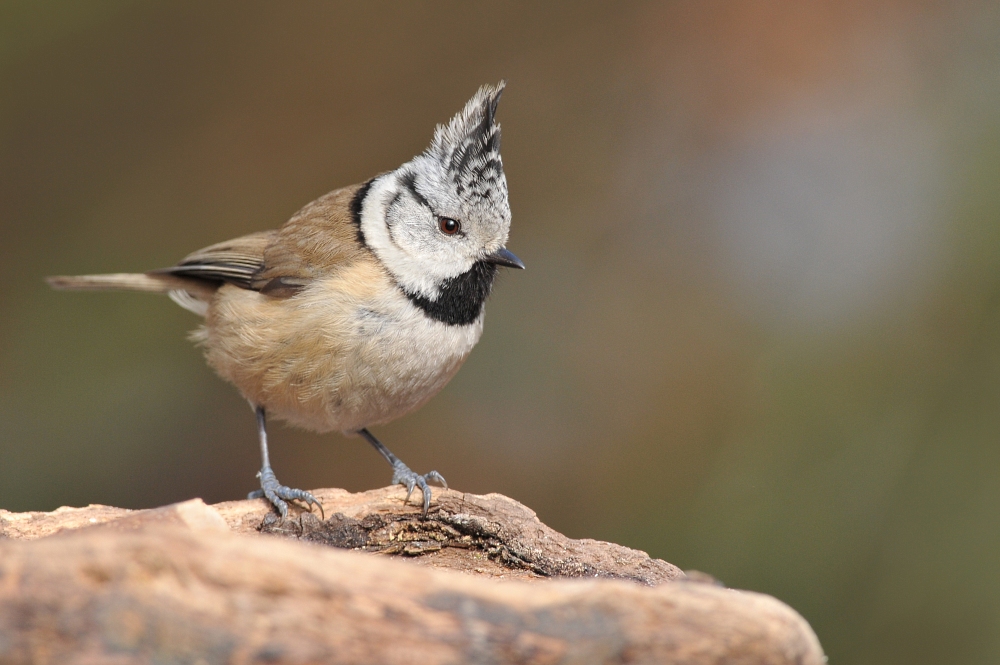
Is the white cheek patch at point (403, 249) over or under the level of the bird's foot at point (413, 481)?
over

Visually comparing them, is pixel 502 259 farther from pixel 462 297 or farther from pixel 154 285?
pixel 154 285

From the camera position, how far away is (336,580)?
4.67 ft

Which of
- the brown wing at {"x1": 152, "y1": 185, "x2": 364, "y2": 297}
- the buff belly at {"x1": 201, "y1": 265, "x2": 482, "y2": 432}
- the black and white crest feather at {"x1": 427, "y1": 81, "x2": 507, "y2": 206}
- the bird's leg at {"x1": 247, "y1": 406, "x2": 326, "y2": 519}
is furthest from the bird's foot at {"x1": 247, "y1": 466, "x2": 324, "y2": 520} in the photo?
the black and white crest feather at {"x1": 427, "y1": 81, "x2": 507, "y2": 206}

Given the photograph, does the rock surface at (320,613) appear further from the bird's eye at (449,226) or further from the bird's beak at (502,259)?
the bird's eye at (449,226)

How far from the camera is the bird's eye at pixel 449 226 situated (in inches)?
135

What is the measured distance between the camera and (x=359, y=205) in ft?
12.1

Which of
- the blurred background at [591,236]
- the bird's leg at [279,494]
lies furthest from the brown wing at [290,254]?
the blurred background at [591,236]

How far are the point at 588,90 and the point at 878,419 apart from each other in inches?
104

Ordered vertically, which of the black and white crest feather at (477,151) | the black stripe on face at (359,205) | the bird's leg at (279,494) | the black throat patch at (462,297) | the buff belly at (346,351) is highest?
the black and white crest feather at (477,151)

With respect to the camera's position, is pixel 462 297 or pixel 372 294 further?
pixel 462 297

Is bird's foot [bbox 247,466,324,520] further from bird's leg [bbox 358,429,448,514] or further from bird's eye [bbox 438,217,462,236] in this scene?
bird's eye [bbox 438,217,462,236]

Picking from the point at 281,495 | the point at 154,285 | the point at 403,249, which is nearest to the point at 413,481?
the point at 281,495

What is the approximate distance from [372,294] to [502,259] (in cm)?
55

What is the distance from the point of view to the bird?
3154 mm
